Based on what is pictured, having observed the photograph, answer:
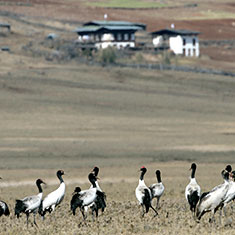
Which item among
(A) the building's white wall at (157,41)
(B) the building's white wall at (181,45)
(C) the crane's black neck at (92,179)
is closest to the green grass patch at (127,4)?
(A) the building's white wall at (157,41)

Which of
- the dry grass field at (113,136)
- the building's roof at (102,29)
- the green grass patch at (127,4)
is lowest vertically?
the dry grass field at (113,136)

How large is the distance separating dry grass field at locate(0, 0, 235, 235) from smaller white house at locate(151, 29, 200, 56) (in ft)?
72.1

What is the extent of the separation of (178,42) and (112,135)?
2263 inches

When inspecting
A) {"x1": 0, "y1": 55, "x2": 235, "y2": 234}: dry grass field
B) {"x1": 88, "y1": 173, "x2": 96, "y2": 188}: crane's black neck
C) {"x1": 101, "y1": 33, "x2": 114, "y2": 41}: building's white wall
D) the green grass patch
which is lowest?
{"x1": 0, "y1": 55, "x2": 235, "y2": 234}: dry grass field

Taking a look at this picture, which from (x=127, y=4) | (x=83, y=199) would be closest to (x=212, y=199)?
(x=83, y=199)

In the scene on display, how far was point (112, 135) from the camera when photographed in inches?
1547

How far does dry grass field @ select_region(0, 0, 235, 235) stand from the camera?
18.8 m

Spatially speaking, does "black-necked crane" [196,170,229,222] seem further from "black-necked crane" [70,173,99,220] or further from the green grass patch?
the green grass patch

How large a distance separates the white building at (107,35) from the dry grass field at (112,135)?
13.4 meters

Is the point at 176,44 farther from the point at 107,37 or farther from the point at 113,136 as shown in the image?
the point at 113,136

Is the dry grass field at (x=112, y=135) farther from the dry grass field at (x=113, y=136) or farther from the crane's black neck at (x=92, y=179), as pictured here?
the crane's black neck at (x=92, y=179)

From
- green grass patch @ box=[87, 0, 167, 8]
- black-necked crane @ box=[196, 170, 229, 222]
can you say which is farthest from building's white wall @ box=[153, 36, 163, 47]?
black-necked crane @ box=[196, 170, 229, 222]

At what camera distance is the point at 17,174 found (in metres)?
29.8

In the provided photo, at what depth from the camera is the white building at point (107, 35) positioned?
299 feet
